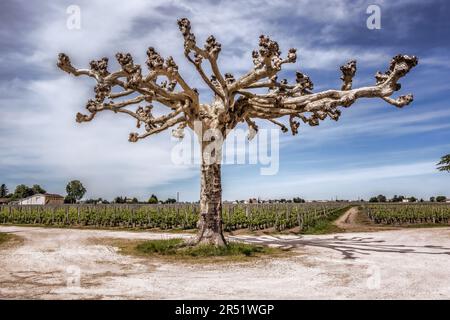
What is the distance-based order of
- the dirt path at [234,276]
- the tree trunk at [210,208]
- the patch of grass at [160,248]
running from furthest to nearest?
the tree trunk at [210,208] < the patch of grass at [160,248] < the dirt path at [234,276]

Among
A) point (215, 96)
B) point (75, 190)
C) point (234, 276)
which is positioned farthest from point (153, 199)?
point (234, 276)

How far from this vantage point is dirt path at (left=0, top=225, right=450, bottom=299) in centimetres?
628

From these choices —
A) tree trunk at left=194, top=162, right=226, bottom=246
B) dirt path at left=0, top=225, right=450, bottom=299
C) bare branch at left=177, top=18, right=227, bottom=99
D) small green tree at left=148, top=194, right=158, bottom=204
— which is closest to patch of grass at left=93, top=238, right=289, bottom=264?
tree trunk at left=194, top=162, right=226, bottom=246

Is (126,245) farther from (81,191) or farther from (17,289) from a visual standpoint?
(81,191)

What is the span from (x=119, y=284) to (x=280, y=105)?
26.1 ft

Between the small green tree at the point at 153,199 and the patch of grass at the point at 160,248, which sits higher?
the small green tree at the point at 153,199

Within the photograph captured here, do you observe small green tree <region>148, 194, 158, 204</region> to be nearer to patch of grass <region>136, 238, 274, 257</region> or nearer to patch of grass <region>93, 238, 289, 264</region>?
patch of grass <region>93, 238, 289, 264</region>

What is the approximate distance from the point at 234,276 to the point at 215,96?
706cm

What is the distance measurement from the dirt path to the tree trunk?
2352 mm

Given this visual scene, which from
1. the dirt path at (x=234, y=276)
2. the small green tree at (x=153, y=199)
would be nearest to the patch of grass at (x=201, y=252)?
the dirt path at (x=234, y=276)

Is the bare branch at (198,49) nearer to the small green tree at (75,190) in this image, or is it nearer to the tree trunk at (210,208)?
the tree trunk at (210,208)

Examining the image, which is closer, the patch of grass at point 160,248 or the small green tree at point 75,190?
the patch of grass at point 160,248

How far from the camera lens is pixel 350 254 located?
1144 centimetres

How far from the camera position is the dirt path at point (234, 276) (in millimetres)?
6281
